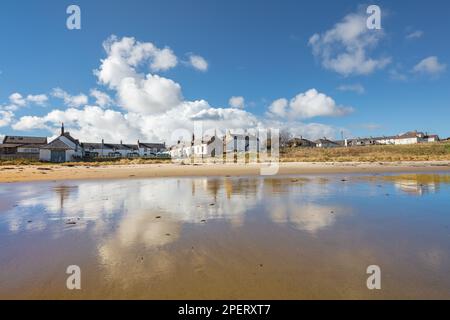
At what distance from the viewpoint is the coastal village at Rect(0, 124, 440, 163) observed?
169ft

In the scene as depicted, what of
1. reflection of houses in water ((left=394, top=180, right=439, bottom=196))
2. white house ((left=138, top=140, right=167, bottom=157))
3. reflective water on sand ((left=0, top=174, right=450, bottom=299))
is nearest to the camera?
reflective water on sand ((left=0, top=174, right=450, bottom=299))

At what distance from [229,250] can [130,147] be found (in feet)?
302

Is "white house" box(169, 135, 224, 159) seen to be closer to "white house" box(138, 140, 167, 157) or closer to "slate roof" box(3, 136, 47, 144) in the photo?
"white house" box(138, 140, 167, 157)

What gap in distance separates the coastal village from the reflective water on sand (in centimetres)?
4887

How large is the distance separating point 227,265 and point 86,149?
84.7 metres

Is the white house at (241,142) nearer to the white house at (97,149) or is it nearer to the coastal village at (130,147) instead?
the coastal village at (130,147)

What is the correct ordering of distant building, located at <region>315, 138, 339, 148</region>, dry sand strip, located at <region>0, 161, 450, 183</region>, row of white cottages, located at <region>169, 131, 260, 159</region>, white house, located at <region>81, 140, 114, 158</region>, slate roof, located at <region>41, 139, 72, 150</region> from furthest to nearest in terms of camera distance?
distant building, located at <region>315, 138, 339, 148</region>, white house, located at <region>81, 140, 114, 158</region>, row of white cottages, located at <region>169, 131, 260, 159</region>, slate roof, located at <region>41, 139, 72, 150</region>, dry sand strip, located at <region>0, 161, 450, 183</region>

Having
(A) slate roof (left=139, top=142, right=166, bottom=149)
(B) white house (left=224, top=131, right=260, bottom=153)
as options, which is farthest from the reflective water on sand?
(A) slate roof (left=139, top=142, right=166, bottom=149)

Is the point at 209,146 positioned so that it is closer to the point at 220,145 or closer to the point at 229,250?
the point at 220,145

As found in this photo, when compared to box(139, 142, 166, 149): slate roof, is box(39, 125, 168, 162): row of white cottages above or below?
below

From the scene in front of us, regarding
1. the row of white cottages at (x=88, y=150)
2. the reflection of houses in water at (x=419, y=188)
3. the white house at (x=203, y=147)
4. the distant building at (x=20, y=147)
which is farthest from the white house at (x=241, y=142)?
the reflection of houses in water at (x=419, y=188)

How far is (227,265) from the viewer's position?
12.5ft

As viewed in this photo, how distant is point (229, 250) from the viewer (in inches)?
175
